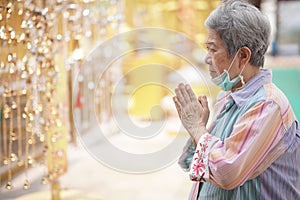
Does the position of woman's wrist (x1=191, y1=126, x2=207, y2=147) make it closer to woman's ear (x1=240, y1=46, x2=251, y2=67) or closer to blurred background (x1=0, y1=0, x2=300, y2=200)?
woman's ear (x1=240, y1=46, x2=251, y2=67)

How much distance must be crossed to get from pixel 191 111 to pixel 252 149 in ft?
0.67

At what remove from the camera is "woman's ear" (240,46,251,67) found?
3.94 feet

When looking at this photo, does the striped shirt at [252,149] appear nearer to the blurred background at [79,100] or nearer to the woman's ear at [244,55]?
the woman's ear at [244,55]

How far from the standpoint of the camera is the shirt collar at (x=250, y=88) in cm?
122

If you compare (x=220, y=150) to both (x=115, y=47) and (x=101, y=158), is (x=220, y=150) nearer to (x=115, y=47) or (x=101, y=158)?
(x=101, y=158)

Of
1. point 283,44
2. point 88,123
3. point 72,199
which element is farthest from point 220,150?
point 283,44

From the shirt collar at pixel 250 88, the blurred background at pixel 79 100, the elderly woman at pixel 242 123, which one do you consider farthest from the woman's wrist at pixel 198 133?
the blurred background at pixel 79 100

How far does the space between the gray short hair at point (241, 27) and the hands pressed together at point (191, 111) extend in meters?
0.16

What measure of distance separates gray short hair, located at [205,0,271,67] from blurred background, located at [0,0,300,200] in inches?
11.8

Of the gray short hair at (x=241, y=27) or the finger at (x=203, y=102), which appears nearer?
the gray short hair at (x=241, y=27)

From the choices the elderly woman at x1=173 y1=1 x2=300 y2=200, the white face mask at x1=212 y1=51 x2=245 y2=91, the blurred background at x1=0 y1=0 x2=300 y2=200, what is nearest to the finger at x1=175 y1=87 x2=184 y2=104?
the elderly woman at x1=173 y1=1 x2=300 y2=200

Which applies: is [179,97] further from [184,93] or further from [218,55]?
[218,55]

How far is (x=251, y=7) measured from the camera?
3.93 feet

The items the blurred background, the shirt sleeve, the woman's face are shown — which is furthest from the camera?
the blurred background
